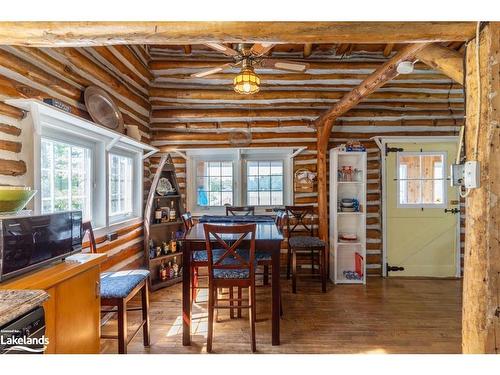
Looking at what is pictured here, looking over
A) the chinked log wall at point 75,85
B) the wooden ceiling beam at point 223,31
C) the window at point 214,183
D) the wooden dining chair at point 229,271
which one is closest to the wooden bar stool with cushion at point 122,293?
the wooden dining chair at point 229,271

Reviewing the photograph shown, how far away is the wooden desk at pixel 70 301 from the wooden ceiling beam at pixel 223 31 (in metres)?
1.33

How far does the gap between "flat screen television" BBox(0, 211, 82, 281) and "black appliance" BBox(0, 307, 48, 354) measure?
0.35 metres

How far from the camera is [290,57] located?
14.2 ft

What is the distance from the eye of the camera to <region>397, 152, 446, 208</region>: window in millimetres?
4395

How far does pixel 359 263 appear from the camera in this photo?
163 inches

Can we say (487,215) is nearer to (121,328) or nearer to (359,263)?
(121,328)

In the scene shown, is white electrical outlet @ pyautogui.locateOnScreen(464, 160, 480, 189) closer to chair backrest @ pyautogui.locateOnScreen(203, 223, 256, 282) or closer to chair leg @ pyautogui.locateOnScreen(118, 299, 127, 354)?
chair backrest @ pyautogui.locateOnScreen(203, 223, 256, 282)

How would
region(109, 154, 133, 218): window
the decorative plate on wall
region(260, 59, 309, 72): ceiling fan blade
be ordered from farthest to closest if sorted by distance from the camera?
region(109, 154, 133, 218): window → the decorative plate on wall → region(260, 59, 309, 72): ceiling fan blade

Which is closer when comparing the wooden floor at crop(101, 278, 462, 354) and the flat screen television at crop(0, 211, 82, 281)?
the flat screen television at crop(0, 211, 82, 281)

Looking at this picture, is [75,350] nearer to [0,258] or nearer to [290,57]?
[0,258]

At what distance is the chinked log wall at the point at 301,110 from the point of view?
14.0 feet

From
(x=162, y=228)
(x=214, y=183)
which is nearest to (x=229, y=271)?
(x=162, y=228)

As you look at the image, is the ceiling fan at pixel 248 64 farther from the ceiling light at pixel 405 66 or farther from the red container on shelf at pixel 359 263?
the red container on shelf at pixel 359 263

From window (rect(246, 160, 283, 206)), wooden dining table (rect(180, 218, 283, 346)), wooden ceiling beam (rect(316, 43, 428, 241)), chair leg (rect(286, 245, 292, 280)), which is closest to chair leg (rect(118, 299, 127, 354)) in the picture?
wooden dining table (rect(180, 218, 283, 346))
